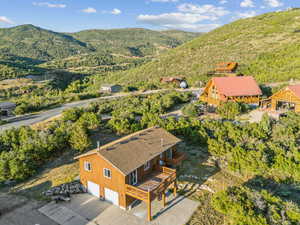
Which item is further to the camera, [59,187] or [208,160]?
[208,160]

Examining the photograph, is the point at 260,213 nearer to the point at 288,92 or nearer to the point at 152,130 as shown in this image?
the point at 152,130

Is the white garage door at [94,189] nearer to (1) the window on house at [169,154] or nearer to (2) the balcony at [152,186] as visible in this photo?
(2) the balcony at [152,186]

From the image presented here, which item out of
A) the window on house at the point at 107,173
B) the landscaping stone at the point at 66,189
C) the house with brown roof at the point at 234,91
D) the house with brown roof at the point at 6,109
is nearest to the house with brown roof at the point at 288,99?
Result: the house with brown roof at the point at 234,91

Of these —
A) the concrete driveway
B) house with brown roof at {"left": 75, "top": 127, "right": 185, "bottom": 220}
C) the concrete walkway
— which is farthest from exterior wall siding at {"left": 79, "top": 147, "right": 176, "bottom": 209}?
the concrete walkway

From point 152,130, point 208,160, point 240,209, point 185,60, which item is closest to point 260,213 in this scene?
point 240,209

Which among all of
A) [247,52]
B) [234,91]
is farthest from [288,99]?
[247,52]

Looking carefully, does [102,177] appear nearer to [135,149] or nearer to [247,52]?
[135,149]
